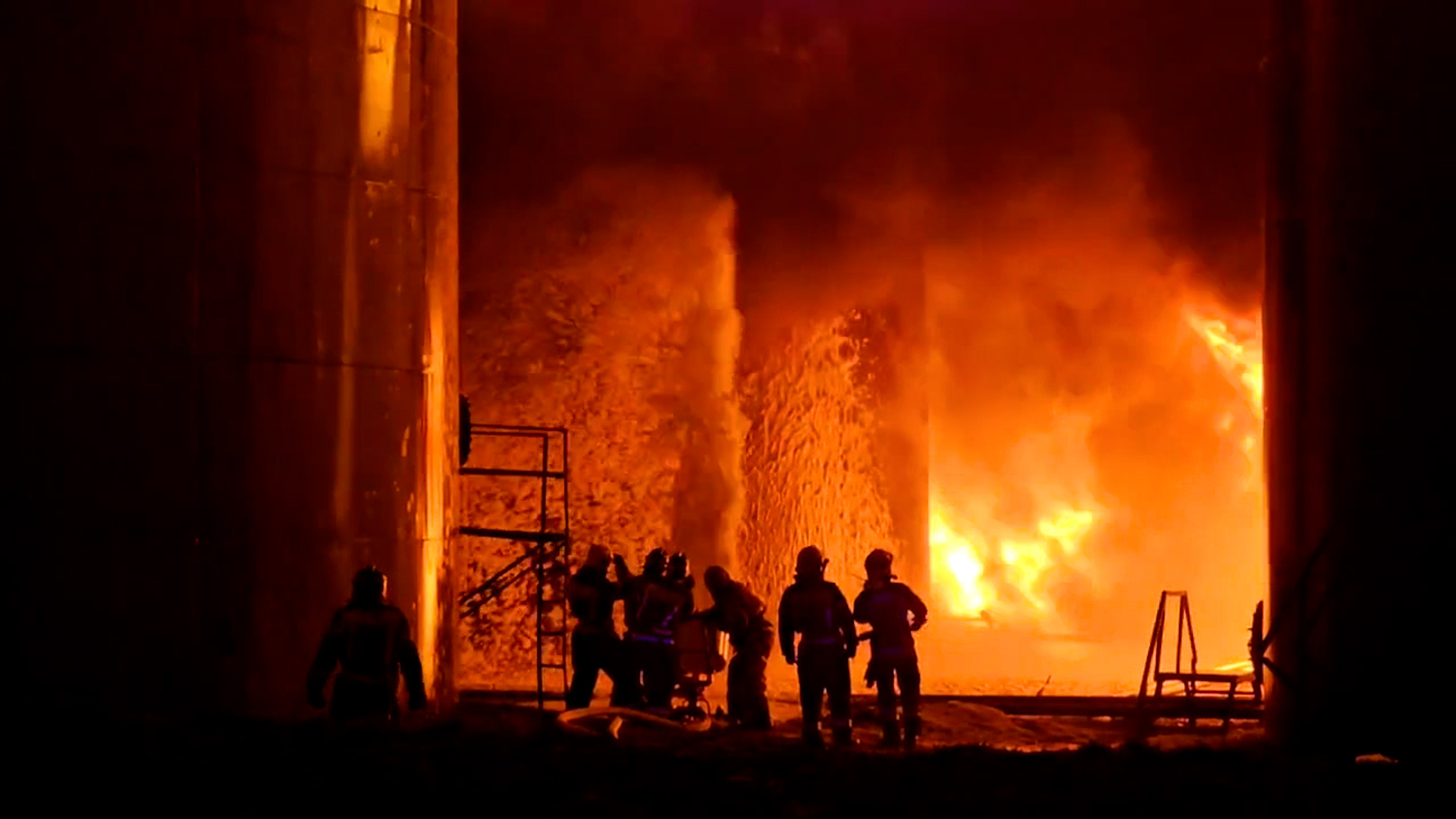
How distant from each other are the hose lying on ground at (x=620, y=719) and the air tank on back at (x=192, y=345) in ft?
5.32

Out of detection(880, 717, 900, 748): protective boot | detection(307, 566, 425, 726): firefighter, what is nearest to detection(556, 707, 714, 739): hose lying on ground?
detection(880, 717, 900, 748): protective boot

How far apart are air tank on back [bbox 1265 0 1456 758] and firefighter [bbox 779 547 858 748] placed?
9.96ft

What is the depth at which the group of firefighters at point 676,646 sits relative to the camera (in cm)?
980

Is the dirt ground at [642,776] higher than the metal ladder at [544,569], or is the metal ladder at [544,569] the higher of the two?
the metal ladder at [544,569]

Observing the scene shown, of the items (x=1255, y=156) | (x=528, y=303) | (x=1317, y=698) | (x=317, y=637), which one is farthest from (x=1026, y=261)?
(x=317, y=637)

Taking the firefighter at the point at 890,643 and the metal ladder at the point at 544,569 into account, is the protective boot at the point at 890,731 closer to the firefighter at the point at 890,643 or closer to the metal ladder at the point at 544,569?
the firefighter at the point at 890,643

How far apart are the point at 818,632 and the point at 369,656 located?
3685 millimetres

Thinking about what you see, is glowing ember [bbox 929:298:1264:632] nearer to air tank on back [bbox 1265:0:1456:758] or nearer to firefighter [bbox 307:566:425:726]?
air tank on back [bbox 1265:0:1456:758]

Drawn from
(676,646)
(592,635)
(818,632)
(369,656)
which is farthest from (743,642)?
(369,656)

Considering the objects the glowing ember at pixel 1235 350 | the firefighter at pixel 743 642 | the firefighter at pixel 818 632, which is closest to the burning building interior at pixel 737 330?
the glowing ember at pixel 1235 350

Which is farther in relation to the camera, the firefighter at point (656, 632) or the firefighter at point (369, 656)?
the firefighter at point (656, 632)

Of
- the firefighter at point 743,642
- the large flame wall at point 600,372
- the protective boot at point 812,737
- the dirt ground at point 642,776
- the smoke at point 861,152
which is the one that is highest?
the smoke at point 861,152

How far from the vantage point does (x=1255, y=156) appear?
23422mm

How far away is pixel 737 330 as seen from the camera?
73.4ft
